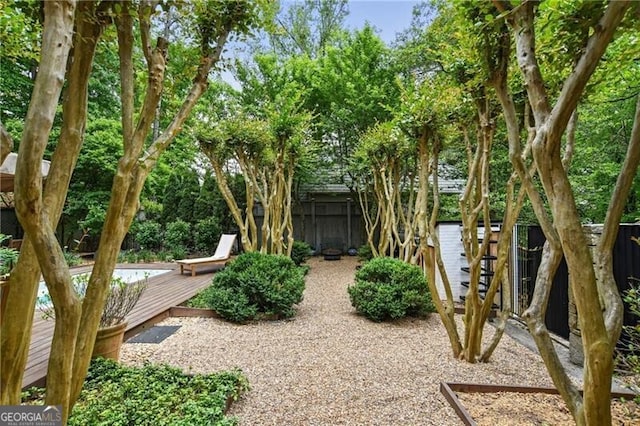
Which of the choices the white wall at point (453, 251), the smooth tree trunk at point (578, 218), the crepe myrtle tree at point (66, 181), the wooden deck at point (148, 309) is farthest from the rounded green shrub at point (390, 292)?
the crepe myrtle tree at point (66, 181)

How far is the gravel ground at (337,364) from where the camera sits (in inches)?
88.7

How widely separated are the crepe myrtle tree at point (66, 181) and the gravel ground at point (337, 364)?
1255mm

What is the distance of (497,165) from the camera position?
7.50 metres

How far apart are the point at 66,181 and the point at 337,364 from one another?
2.58 meters

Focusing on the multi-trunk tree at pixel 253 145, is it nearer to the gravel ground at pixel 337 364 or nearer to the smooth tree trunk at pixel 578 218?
the gravel ground at pixel 337 364

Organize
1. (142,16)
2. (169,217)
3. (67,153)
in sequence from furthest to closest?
(169,217) < (142,16) < (67,153)

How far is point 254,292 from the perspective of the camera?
15.1ft

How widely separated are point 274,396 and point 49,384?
5.18ft

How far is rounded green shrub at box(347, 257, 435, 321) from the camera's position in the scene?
4441mm

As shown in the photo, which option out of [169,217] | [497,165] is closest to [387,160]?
[497,165]

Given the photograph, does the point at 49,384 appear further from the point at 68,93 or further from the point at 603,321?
the point at 603,321

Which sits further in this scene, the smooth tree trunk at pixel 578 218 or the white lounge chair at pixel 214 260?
the white lounge chair at pixel 214 260

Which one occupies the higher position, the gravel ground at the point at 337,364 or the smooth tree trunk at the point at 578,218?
the smooth tree trunk at the point at 578,218

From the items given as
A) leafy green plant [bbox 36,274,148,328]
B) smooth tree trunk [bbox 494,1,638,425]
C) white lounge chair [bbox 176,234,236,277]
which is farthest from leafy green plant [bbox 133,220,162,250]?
smooth tree trunk [bbox 494,1,638,425]
